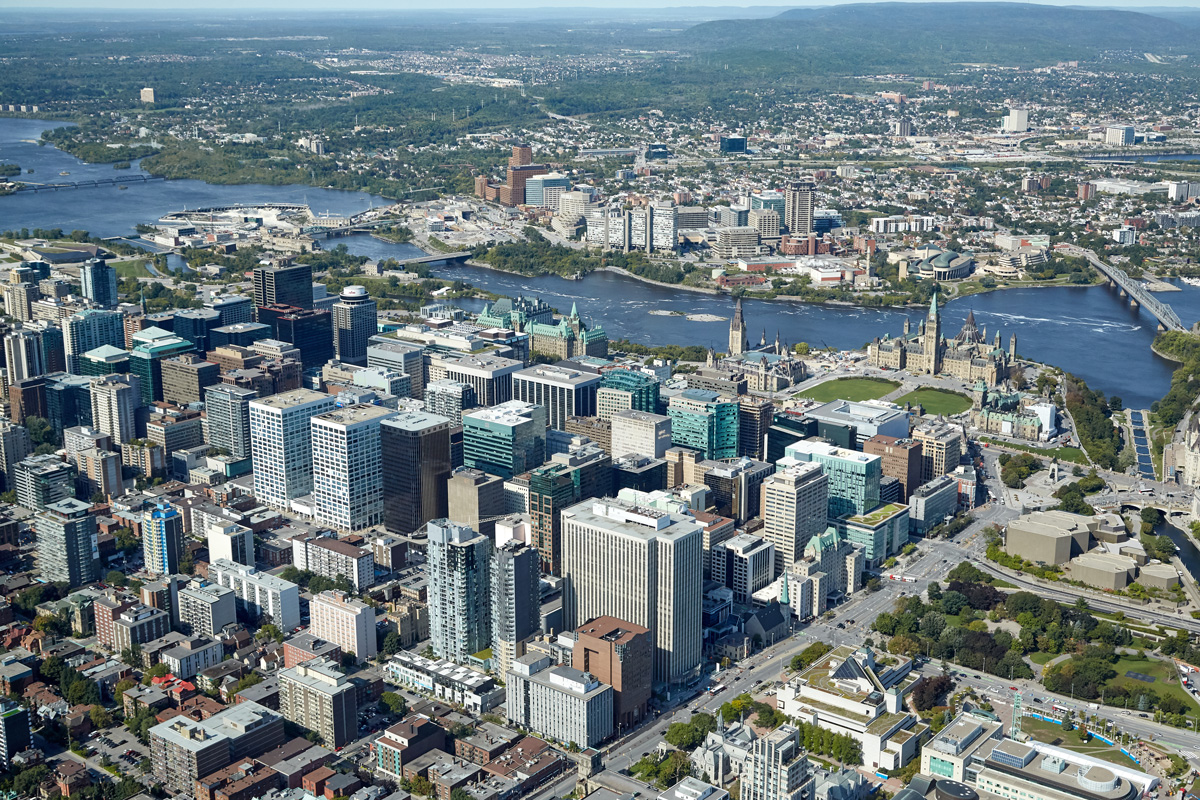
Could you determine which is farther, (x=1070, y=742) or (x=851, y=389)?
(x=851, y=389)

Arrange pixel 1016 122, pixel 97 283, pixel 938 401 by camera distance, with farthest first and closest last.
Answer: pixel 1016 122 < pixel 97 283 < pixel 938 401

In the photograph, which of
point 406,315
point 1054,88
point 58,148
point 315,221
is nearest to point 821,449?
point 406,315

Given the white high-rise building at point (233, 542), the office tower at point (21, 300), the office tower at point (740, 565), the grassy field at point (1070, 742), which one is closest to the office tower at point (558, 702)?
the office tower at point (740, 565)

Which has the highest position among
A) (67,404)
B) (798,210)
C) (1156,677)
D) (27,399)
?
(798,210)

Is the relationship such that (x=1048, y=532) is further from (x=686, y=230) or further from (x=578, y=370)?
(x=686, y=230)

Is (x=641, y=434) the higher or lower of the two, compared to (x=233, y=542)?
higher

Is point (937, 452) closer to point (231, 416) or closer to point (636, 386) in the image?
point (636, 386)

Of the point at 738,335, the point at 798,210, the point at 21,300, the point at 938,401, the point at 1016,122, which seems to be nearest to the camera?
the point at 938,401

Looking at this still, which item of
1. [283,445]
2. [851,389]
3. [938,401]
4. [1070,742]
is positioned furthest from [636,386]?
[1070,742]
